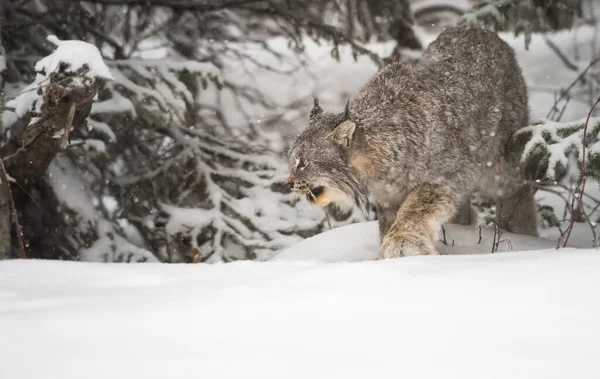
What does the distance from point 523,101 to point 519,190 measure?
0.66 metres

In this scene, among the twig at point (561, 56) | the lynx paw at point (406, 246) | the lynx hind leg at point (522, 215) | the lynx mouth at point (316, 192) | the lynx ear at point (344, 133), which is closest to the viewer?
the lynx paw at point (406, 246)

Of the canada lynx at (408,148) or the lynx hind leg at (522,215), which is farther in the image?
the lynx hind leg at (522,215)

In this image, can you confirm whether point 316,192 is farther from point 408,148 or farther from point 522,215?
point 522,215

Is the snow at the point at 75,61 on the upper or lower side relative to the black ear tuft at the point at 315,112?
upper

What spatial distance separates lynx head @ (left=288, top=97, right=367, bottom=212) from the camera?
3.85 m

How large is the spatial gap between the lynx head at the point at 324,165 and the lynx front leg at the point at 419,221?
1.17 feet

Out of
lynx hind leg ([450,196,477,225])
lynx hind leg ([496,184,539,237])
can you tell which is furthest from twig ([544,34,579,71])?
lynx hind leg ([450,196,477,225])

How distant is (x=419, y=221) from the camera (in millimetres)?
3701

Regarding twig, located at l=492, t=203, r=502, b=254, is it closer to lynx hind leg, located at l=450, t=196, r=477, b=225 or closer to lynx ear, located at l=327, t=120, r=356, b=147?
lynx hind leg, located at l=450, t=196, r=477, b=225

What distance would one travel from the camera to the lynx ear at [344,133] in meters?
3.78

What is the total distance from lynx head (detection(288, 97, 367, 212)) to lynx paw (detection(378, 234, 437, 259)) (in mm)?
472

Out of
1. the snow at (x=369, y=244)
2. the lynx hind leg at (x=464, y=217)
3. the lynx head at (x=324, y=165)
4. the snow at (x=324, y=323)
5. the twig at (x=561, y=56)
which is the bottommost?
the lynx hind leg at (x=464, y=217)

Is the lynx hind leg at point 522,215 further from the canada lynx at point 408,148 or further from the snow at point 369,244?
the canada lynx at point 408,148

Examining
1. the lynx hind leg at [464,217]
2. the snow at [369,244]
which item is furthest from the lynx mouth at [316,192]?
the lynx hind leg at [464,217]
